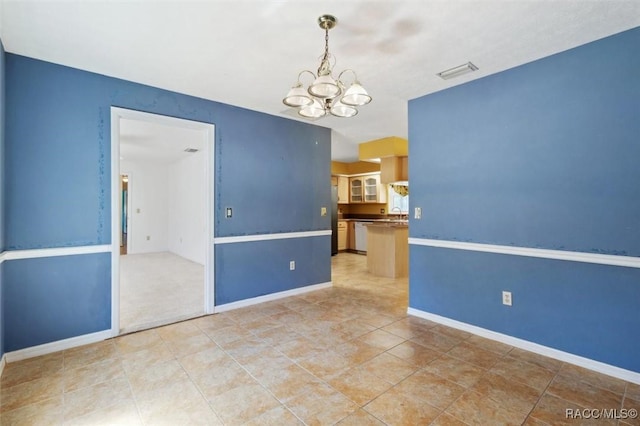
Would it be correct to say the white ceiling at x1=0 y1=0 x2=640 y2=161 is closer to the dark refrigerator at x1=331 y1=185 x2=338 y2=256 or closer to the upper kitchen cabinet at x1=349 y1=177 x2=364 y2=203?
the dark refrigerator at x1=331 y1=185 x2=338 y2=256

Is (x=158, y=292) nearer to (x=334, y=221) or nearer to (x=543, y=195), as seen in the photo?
(x=334, y=221)

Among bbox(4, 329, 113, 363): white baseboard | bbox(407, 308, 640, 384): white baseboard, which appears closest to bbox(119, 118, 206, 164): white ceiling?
bbox(4, 329, 113, 363): white baseboard

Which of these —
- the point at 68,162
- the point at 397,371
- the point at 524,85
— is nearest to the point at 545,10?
the point at 524,85

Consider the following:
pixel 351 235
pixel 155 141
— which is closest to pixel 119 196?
pixel 155 141

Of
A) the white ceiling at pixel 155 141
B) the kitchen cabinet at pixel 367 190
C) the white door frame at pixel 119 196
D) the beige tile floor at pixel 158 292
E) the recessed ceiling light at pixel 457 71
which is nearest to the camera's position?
the recessed ceiling light at pixel 457 71

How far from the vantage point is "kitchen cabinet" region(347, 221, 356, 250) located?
28.0 ft

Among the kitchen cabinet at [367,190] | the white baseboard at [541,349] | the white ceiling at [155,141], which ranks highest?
the white ceiling at [155,141]

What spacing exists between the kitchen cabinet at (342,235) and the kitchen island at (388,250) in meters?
2.62

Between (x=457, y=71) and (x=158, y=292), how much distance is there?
4.76 meters

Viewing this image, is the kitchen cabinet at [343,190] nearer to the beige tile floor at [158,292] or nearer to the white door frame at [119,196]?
the beige tile floor at [158,292]

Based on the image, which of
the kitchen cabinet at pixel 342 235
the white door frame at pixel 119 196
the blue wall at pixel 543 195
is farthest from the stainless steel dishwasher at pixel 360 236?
the white door frame at pixel 119 196

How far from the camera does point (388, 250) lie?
556 cm

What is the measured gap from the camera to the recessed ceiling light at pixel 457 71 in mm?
2772

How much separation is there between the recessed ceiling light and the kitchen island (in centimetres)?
297
